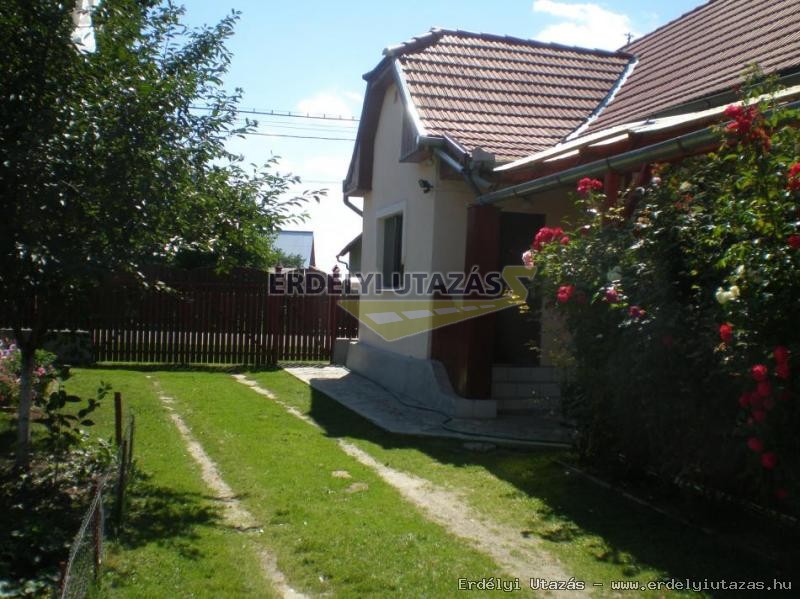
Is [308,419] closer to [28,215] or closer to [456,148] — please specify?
[456,148]

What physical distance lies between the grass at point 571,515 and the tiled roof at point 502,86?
3966 millimetres

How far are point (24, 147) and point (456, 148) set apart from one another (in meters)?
5.39

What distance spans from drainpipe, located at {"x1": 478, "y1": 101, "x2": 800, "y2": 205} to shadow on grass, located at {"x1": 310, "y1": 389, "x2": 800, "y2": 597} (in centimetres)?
266

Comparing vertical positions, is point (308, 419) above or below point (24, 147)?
below

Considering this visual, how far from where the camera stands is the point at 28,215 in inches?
209

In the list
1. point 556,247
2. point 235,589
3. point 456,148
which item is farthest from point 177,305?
point 235,589

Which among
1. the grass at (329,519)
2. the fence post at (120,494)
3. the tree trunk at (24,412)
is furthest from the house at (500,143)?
the tree trunk at (24,412)

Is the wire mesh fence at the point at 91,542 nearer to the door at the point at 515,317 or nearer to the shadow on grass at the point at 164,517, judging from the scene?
the shadow on grass at the point at 164,517

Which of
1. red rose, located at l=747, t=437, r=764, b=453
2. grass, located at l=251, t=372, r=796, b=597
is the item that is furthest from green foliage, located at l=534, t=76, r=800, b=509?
grass, located at l=251, t=372, r=796, b=597

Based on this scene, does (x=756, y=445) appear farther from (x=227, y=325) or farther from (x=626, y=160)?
(x=227, y=325)

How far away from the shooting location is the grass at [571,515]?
4.57 metres

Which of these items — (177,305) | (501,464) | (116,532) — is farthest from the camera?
(177,305)

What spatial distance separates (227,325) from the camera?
617 inches

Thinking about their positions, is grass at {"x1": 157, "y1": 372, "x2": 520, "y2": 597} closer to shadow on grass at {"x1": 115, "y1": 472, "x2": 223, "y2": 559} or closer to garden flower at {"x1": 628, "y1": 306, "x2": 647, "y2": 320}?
shadow on grass at {"x1": 115, "y1": 472, "x2": 223, "y2": 559}
